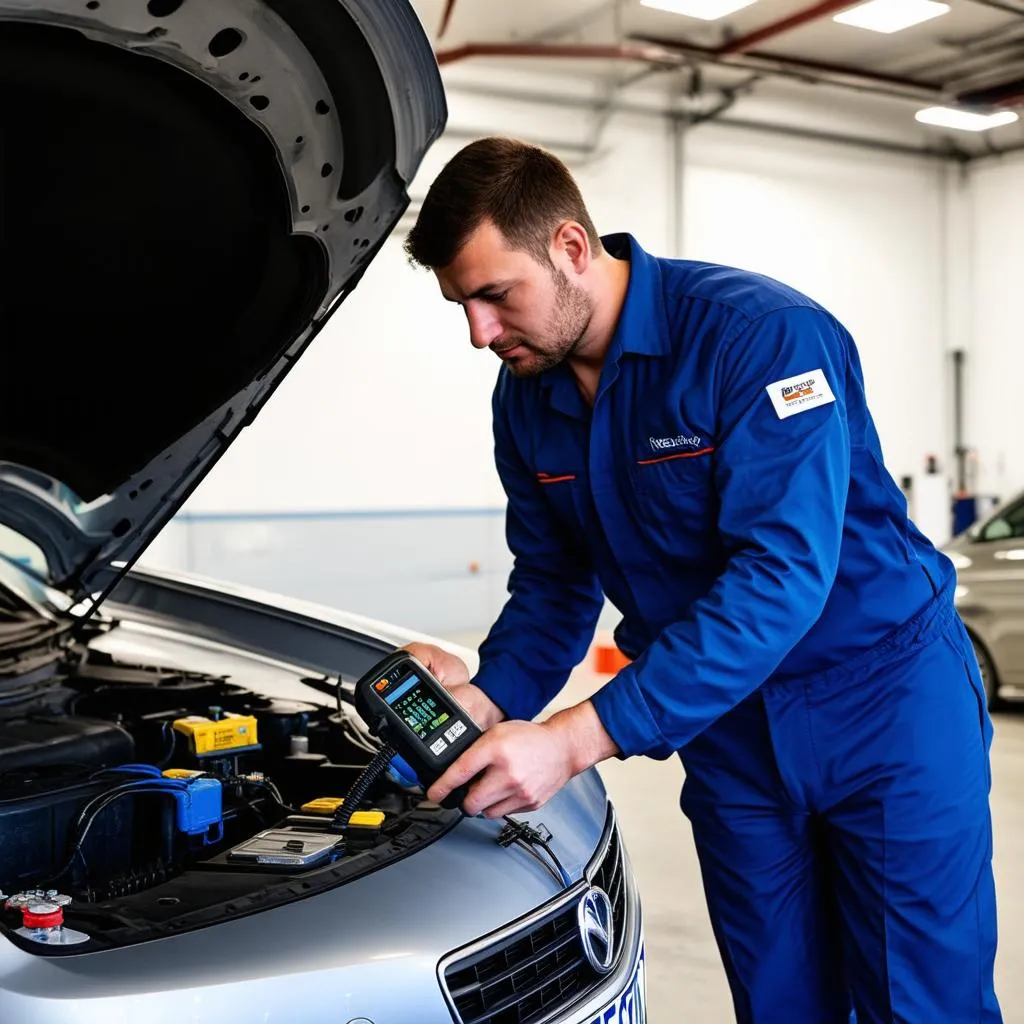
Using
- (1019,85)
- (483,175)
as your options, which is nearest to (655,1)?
(1019,85)

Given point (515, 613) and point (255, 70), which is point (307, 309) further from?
point (515, 613)

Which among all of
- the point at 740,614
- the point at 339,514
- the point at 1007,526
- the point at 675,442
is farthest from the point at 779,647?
the point at 339,514

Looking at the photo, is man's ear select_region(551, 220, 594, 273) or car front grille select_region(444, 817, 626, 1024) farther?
man's ear select_region(551, 220, 594, 273)

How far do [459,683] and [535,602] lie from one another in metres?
0.20

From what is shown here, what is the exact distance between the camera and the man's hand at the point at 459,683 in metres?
1.71

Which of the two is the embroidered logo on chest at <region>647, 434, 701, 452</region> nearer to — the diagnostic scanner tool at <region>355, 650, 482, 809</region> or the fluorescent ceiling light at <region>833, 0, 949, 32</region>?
the diagnostic scanner tool at <region>355, 650, 482, 809</region>

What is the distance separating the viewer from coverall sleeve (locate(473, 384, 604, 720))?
1.80 metres

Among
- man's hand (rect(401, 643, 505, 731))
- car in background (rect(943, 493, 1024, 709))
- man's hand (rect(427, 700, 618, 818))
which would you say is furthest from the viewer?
car in background (rect(943, 493, 1024, 709))

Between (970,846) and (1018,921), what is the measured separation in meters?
1.54

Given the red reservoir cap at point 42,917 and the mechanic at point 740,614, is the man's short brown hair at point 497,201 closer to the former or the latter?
the mechanic at point 740,614

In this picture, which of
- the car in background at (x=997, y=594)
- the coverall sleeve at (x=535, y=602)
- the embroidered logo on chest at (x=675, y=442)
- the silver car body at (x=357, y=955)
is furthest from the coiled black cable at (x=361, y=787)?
the car in background at (x=997, y=594)

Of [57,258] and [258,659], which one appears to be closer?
[57,258]

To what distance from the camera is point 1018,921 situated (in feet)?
9.64

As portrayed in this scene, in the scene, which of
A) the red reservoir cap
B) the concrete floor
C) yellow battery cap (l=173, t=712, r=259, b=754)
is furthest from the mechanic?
the concrete floor
